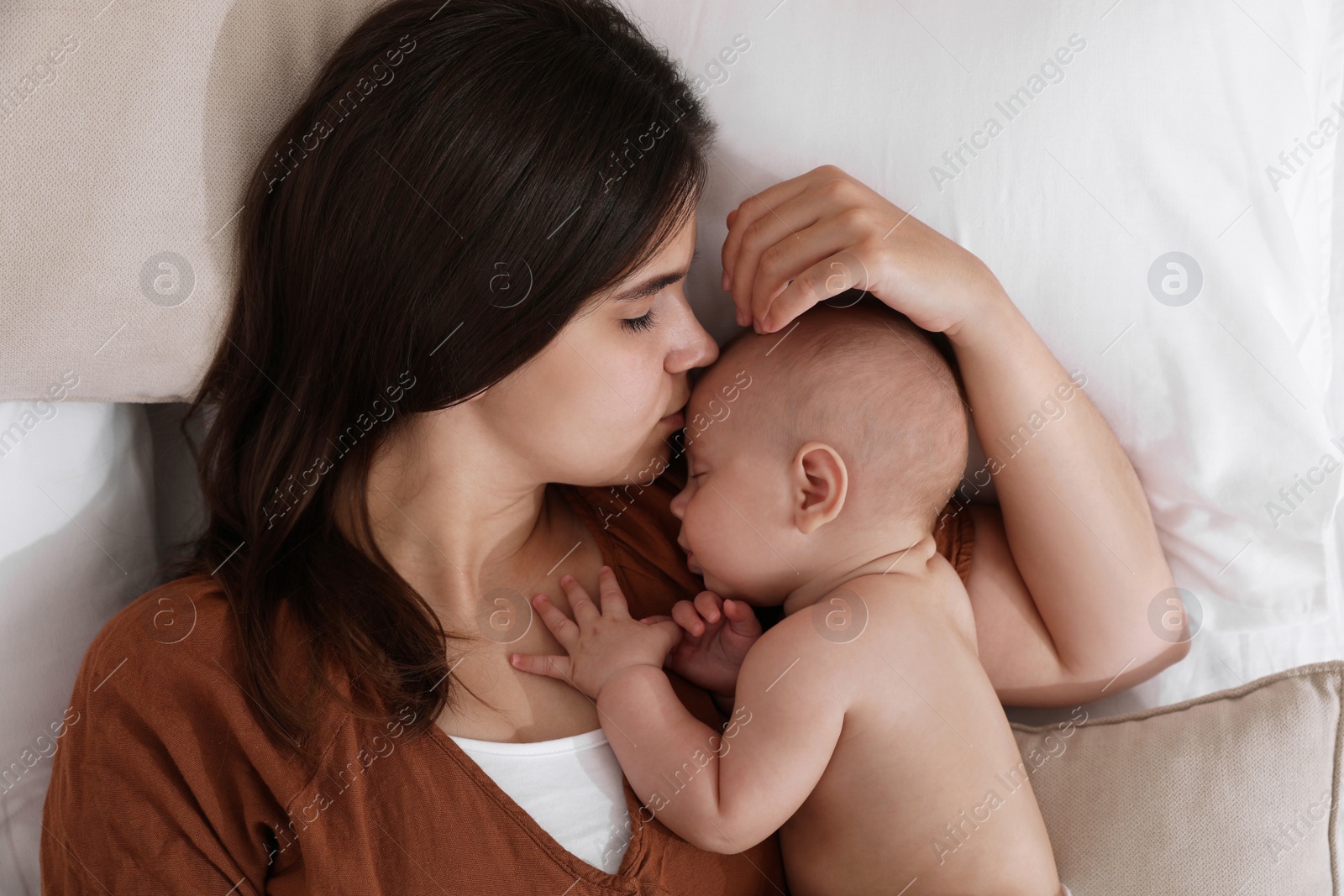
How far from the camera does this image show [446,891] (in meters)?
1.16

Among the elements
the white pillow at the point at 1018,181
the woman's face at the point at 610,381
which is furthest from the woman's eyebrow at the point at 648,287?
the white pillow at the point at 1018,181

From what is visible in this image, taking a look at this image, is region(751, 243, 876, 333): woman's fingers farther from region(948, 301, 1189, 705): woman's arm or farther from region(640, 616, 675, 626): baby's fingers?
region(640, 616, 675, 626): baby's fingers

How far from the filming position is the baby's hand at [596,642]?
1.32 m

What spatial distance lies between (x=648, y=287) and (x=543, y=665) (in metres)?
0.52

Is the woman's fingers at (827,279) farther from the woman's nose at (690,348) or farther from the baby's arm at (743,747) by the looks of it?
the baby's arm at (743,747)

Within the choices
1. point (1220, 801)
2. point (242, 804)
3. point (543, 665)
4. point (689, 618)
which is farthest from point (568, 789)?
point (1220, 801)

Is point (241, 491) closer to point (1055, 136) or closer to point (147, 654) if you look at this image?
point (147, 654)

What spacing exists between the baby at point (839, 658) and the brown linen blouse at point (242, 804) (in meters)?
0.14

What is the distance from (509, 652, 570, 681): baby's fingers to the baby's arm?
0.34 feet

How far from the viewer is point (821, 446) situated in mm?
1249

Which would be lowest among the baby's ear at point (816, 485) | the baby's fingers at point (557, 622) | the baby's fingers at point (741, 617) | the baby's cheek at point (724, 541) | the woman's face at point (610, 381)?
the baby's fingers at point (741, 617)

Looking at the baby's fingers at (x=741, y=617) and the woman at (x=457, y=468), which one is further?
the baby's fingers at (x=741, y=617)

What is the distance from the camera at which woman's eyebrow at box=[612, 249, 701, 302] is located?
123 cm

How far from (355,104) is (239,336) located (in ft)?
1.18
